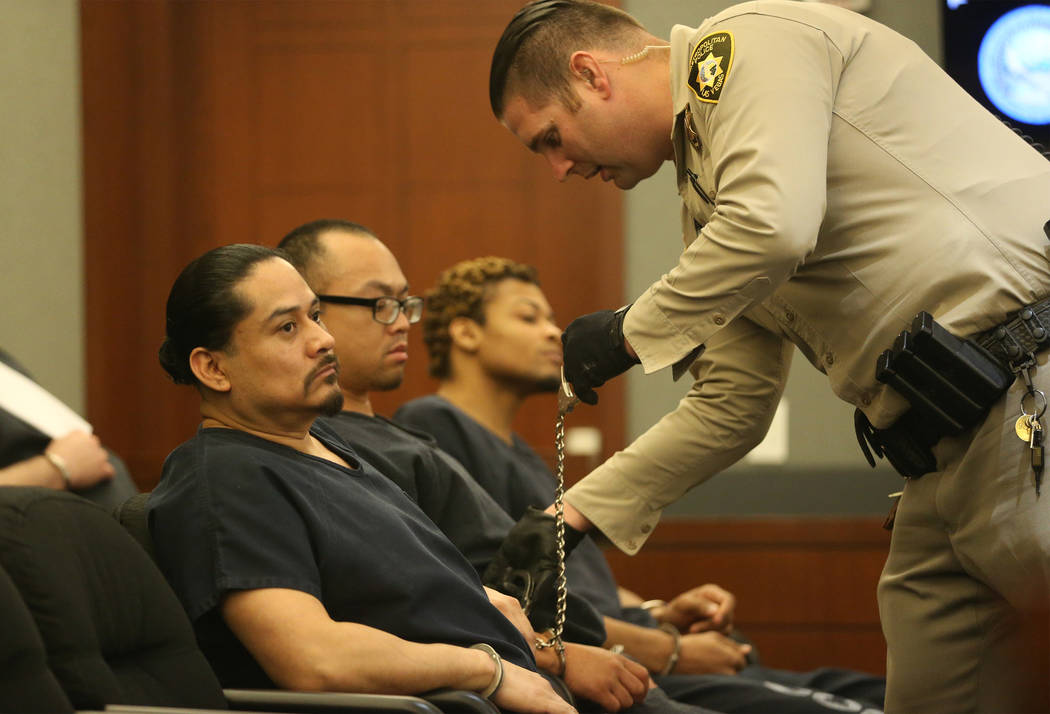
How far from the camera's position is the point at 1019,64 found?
3.04 metres

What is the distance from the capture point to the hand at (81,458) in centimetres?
227

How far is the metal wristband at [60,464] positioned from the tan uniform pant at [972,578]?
1.54m

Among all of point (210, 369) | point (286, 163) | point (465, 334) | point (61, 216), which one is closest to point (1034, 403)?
point (210, 369)

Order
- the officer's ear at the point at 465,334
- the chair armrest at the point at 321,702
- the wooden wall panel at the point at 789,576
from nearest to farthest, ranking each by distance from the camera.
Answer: the chair armrest at the point at 321,702
the officer's ear at the point at 465,334
the wooden wall panel at the point at 789,576

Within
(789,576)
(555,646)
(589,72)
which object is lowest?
(789,576)

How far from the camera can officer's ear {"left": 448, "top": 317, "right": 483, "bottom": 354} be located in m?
2.72

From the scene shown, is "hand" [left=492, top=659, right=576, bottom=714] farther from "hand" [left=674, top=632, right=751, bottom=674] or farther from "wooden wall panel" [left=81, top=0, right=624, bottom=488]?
"wooden wall panel" [left=81, top=0, right=624, bottom=488]

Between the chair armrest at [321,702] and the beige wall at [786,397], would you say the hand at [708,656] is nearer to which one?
the chair armrest at [321,702]

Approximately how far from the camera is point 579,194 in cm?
406

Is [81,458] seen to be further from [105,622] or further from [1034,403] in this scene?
[1034,403]

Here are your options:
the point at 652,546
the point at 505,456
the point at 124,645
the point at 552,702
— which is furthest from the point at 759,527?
the point at 124,645

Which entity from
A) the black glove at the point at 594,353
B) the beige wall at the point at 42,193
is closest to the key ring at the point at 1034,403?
the black glove at the point at 594,353

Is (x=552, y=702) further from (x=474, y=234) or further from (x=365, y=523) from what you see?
(x=474, y=234)

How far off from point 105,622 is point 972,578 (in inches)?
44.8
